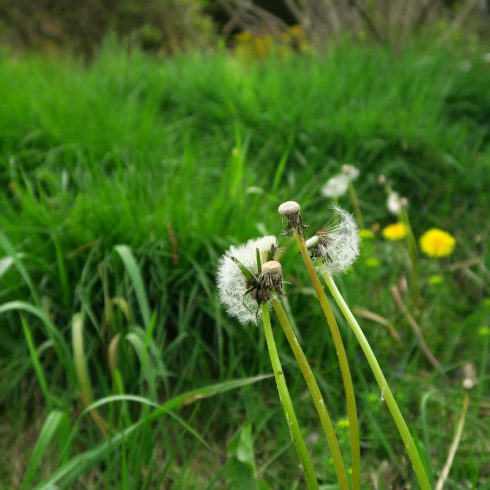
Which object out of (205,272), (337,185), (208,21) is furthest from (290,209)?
(208,21)

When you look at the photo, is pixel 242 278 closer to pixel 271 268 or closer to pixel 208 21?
pixel 271 268

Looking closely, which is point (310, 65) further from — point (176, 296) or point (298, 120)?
point (176, 296)

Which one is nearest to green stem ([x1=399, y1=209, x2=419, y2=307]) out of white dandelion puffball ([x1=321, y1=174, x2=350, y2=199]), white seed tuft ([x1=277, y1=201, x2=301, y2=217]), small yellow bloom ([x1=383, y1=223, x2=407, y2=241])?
small yellow bloom ([x1=383, y1=223, x2=407, y2=241])

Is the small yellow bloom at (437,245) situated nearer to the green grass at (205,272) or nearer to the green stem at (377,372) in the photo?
the green grass at (205,272)

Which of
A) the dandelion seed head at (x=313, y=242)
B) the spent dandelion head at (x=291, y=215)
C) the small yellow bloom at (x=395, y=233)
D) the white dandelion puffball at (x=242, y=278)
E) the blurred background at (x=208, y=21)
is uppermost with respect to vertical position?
the spent dandelion head at (x=291, y=215)

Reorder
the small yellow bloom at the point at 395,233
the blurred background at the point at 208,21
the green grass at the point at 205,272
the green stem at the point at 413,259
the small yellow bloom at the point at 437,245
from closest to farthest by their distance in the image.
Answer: the green grass at the point at 205,272 → the green stem at the point at 413,259 → the small yellow bloom at the point at 437,245 → the small yellow bloom at the point at 395,233 → the blurred background at the point at 208,21

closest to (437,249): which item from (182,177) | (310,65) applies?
(182,177)

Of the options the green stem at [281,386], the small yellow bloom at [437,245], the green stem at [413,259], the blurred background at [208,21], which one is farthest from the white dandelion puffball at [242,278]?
the blurred background at [208,21]
